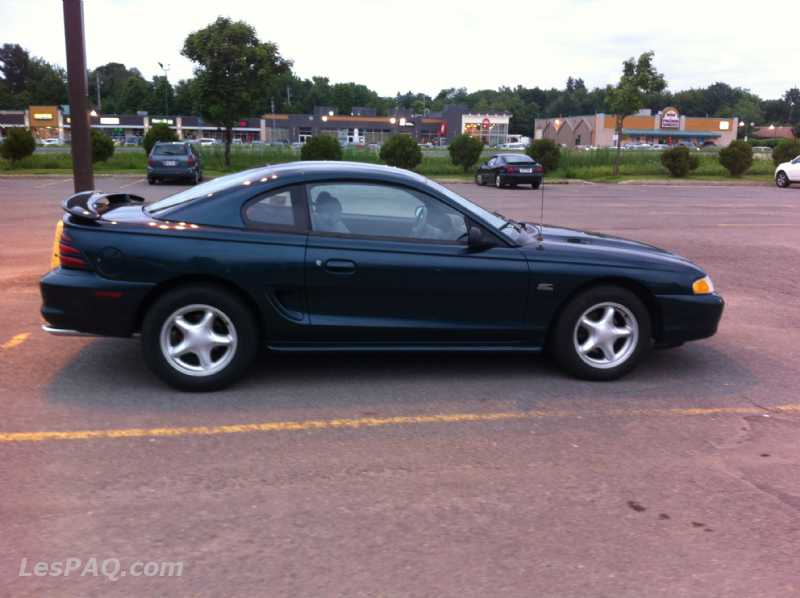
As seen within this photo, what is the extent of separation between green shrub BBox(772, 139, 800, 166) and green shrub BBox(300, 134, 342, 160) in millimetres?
21904

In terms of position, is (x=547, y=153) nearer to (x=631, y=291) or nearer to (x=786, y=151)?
(x=786, y=151)

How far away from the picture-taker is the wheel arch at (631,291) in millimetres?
5348

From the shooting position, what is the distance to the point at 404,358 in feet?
19.6

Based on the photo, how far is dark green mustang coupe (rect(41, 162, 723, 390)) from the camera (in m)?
4.95

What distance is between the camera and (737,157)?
3438 cm

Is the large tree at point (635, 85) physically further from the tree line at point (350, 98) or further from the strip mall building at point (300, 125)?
the tree line at point (350, 98)

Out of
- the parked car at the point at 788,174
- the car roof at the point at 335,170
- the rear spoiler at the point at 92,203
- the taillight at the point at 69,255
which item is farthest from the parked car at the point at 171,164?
the parked car at the point at 788,174

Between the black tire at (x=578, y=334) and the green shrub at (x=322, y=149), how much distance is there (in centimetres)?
2546

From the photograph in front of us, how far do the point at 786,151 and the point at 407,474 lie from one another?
38.0m

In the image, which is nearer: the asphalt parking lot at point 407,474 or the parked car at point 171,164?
the asphalt parking lot at point 407,474

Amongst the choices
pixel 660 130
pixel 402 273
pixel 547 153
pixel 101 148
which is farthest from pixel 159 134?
pixel 660 130

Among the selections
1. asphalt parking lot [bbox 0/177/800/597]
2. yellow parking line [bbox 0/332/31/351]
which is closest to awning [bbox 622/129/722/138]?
asphalt parking lot [bbox 0/177/800/597]

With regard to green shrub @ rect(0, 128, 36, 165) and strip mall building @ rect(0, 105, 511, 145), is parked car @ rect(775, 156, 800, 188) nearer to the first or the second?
green shrub @ rect(0, 128, 36, 165)

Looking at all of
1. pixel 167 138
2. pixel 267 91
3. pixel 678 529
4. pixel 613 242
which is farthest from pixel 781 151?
pixel 678 529
